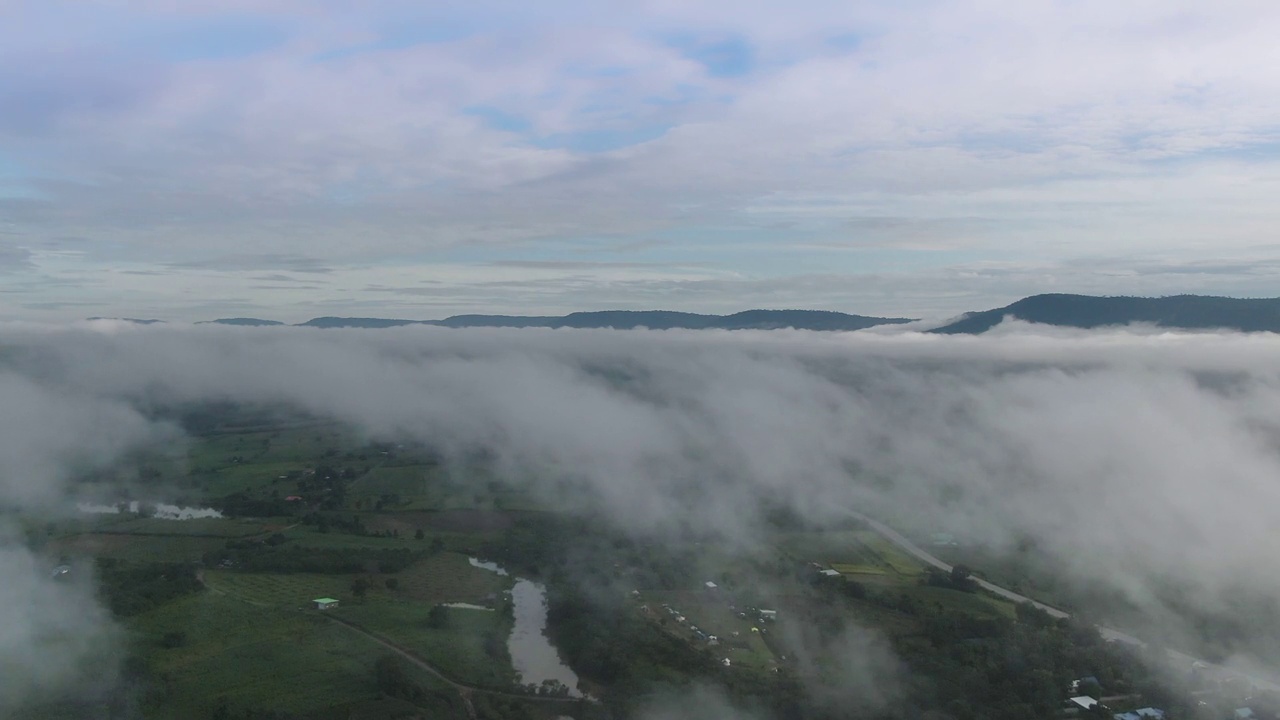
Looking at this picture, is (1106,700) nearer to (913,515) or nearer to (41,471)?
(913,515)

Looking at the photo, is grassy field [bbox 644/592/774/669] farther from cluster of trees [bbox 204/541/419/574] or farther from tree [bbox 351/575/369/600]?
cluster of trees [bbox 204/541/419/574]

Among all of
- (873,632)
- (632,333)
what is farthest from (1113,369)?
(632,333)

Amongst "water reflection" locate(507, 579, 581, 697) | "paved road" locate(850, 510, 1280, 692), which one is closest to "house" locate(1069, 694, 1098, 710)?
"paved road" locate(850, 510, 1280, 692)

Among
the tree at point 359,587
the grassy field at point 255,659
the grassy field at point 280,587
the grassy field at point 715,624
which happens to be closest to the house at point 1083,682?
the grassy field at point 715,624

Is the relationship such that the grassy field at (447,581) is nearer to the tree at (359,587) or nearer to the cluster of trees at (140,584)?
the tree at (359,587)

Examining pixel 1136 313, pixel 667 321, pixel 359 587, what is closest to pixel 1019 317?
pixel 1136 313
